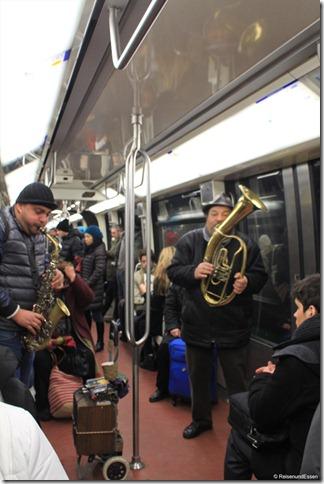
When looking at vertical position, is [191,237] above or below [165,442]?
above

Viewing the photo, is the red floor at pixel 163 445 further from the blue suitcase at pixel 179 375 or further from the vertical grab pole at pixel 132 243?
the vertical grab pole at pixel 132 243

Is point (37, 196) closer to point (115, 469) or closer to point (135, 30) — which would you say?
point (135, 30)

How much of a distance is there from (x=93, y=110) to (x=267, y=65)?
1.26 m

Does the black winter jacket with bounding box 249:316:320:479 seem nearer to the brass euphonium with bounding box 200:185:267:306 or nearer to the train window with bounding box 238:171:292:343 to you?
the brass euphonium with bounding box 200:185:267:306

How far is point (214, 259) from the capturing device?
3.39 m

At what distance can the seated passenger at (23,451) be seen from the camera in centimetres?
101

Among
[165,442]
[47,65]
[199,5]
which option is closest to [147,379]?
[165,442]

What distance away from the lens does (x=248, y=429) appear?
2.22 m

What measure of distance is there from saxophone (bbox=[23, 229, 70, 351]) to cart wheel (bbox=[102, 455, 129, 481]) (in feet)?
3.26

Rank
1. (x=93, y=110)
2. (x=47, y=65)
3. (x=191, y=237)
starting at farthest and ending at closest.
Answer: (x=191, y=237) < (x=93, y=110) < (x=47, y=65)

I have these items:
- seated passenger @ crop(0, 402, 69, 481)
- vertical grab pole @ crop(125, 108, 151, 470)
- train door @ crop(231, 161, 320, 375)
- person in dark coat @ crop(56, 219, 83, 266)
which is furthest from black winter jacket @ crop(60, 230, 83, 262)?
seated passenger @ crop(0, 402, 69, 481)

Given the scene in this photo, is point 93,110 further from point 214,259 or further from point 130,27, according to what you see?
point 214,259

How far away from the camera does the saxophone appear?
123 inches

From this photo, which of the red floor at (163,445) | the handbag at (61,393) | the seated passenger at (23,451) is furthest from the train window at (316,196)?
the seated passenger at (23,451)
